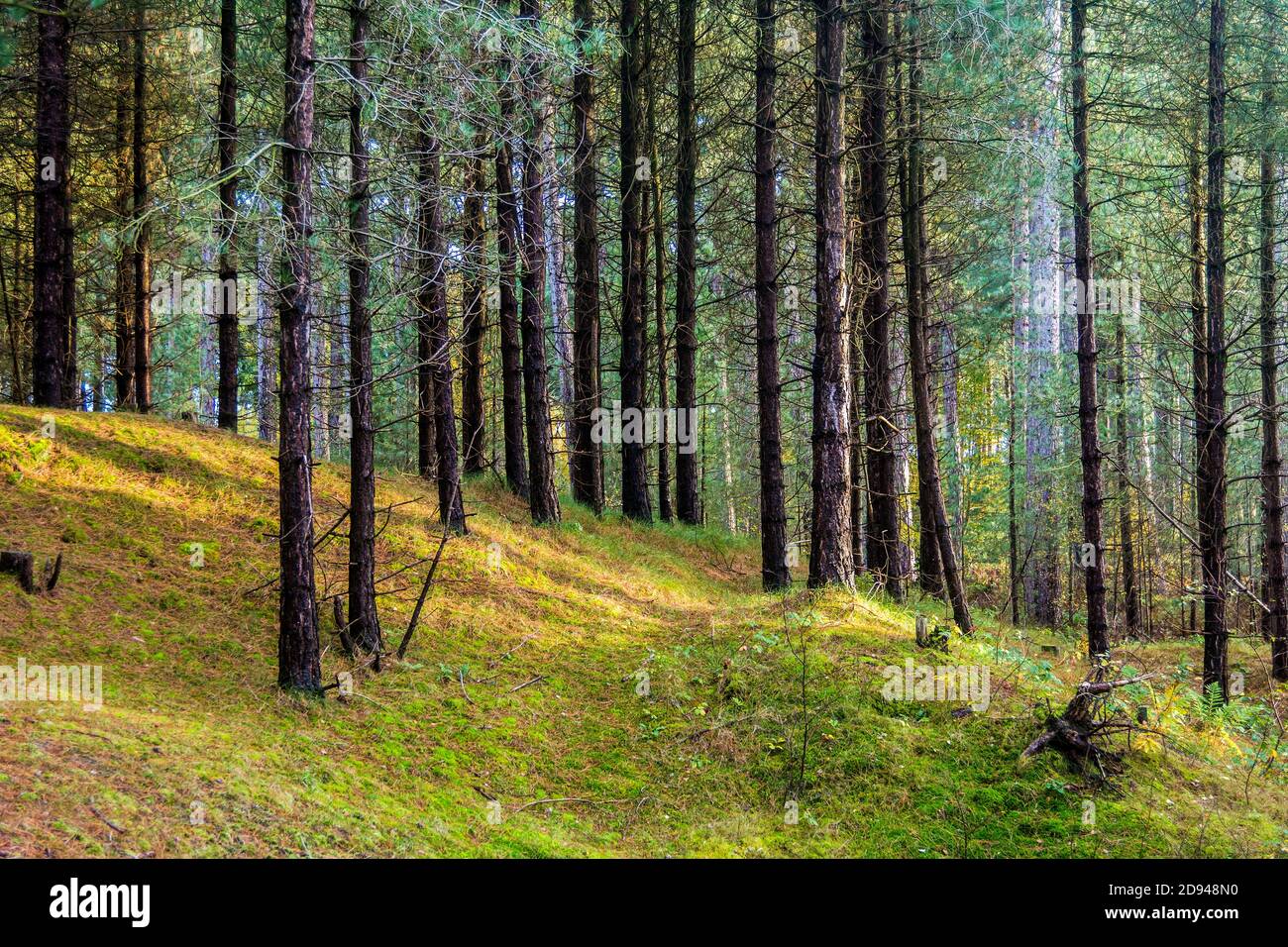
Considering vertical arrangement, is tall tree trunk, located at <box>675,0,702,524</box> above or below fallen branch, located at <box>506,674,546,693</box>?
above

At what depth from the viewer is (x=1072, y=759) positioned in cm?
577

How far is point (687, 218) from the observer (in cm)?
1628

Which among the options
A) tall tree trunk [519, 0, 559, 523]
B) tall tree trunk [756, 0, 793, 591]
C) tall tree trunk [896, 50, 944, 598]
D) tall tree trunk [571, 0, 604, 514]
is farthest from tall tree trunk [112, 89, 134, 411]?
tall tree trunk [896, 50, 944, 598]

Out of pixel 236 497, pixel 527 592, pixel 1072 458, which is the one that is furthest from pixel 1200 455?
pixel 236 497

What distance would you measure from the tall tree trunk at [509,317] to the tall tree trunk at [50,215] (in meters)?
6.25

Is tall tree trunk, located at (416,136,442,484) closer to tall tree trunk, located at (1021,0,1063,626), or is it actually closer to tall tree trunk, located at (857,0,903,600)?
tall tree trunk, located at (857,0,903,600)

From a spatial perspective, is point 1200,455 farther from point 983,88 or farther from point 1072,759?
point 1072,759

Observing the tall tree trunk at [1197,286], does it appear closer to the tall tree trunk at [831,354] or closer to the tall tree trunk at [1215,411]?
the tall tree trunk at [1215,411]

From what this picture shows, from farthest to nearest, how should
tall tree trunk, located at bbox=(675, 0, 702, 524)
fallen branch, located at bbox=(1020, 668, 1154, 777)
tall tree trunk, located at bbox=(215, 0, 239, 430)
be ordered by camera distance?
tall tree trunk, located at bbox=(675, 0, 702, 524), tall tree trunk, located at bbox=(215, 0, 239, 430), fallen branch, located at bbox=(1020, 668, 1154, 777)

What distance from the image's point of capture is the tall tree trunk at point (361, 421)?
23.1 ft

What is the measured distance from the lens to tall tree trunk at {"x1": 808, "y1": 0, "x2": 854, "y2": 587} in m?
9.09

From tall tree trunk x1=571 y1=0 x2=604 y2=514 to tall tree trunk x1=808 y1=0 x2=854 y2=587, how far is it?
18.9 feet

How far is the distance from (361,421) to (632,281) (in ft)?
31.4
